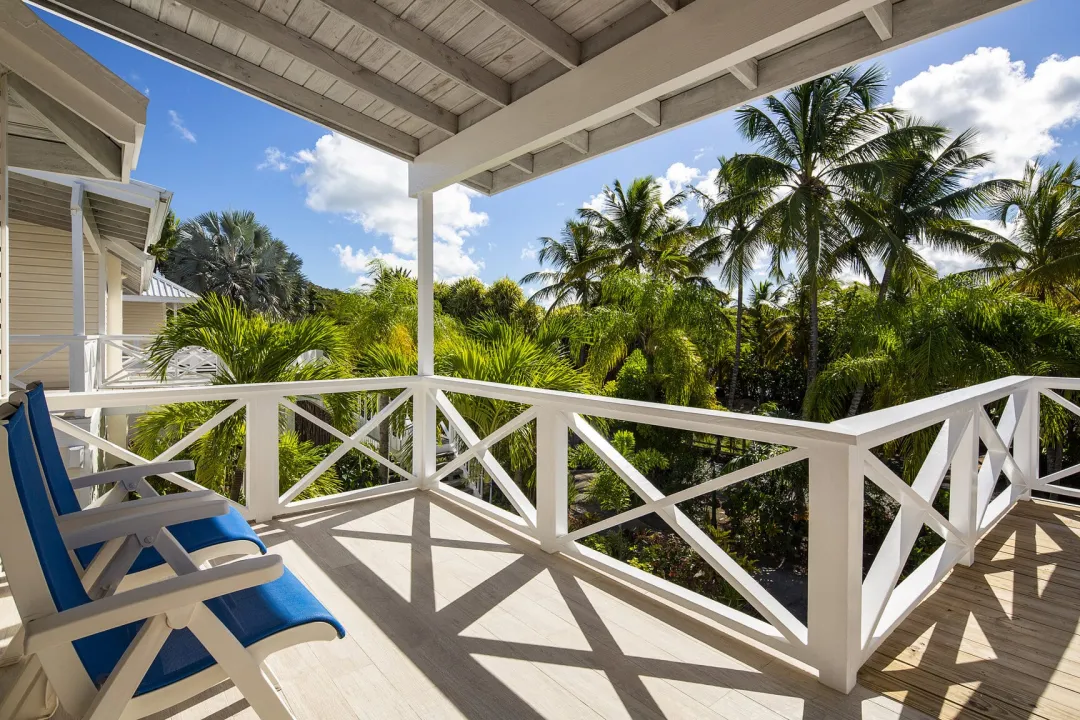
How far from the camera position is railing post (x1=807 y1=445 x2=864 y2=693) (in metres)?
1.84

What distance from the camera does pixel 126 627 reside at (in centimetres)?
143

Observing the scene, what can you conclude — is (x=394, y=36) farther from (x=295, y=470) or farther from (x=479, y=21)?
(x=295, y=470)

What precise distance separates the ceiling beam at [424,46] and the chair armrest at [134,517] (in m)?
2.16

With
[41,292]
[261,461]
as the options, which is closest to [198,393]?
[261,461]

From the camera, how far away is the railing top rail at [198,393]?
2.90m

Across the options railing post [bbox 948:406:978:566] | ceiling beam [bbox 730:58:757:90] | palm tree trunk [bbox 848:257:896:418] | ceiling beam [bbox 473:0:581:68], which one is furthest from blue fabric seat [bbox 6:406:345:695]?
palm tree trunk [bbox 848:257:896:418]

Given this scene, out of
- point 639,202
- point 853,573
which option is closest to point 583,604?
point 853,573

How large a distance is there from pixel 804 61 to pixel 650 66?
0.66m

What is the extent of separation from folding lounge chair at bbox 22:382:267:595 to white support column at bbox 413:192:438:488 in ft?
6.90

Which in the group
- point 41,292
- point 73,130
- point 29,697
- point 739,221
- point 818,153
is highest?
point 818,153

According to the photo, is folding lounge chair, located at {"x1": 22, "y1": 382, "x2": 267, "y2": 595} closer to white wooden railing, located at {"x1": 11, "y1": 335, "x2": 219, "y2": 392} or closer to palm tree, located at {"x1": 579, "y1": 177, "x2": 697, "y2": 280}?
white wooden railing, located at {"x1": 11, "y1": 335, "x2": 219, "y2": 392}

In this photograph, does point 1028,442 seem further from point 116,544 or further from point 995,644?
point 116,544

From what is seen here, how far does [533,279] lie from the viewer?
22.2m

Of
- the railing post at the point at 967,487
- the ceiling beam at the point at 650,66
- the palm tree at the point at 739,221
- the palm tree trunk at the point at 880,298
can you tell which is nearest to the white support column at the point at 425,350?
the ceiling beam at the point at 650,66
